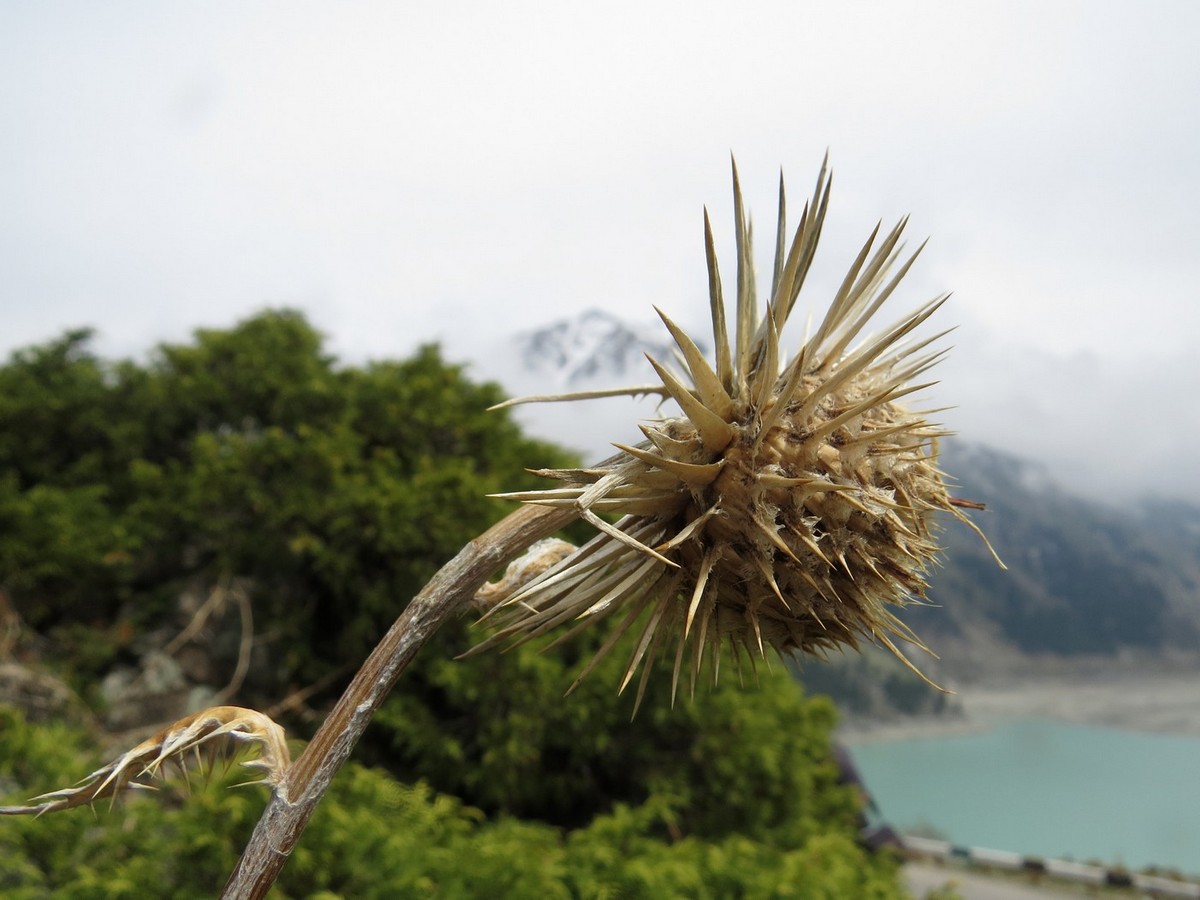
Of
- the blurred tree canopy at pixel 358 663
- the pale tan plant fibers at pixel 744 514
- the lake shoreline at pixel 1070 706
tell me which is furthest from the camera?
the lake shoreline at pixel 1070 706

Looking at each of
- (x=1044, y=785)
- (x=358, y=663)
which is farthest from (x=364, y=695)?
(x=1044, y=785)

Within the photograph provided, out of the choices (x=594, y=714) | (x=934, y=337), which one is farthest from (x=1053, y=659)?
(x=934, y=337)

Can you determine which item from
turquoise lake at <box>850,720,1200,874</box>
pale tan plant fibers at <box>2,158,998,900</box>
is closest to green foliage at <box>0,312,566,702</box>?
pale tan plant fibers at <box>2,158,998,900</box>

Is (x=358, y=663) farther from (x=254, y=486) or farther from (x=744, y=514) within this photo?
(x=744, y=514)

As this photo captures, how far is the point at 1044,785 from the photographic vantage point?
63062 millimetres

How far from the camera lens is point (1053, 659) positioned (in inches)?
3848

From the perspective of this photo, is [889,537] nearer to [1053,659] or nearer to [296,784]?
[296,784]

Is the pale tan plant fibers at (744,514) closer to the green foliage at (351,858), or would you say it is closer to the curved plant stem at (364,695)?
the curved plant stem at (364,695)

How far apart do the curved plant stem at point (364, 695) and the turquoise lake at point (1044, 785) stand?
2133 inches

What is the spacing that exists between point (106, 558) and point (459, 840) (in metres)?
8.32

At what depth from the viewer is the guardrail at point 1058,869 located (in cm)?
1842

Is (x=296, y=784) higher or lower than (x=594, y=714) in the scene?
higher

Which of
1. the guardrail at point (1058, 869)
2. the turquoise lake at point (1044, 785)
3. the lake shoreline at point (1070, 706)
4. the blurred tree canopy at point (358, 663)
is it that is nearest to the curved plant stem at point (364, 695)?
the blurred tree canopy at point (358, 663)

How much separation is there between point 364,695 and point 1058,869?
25.1 meters
